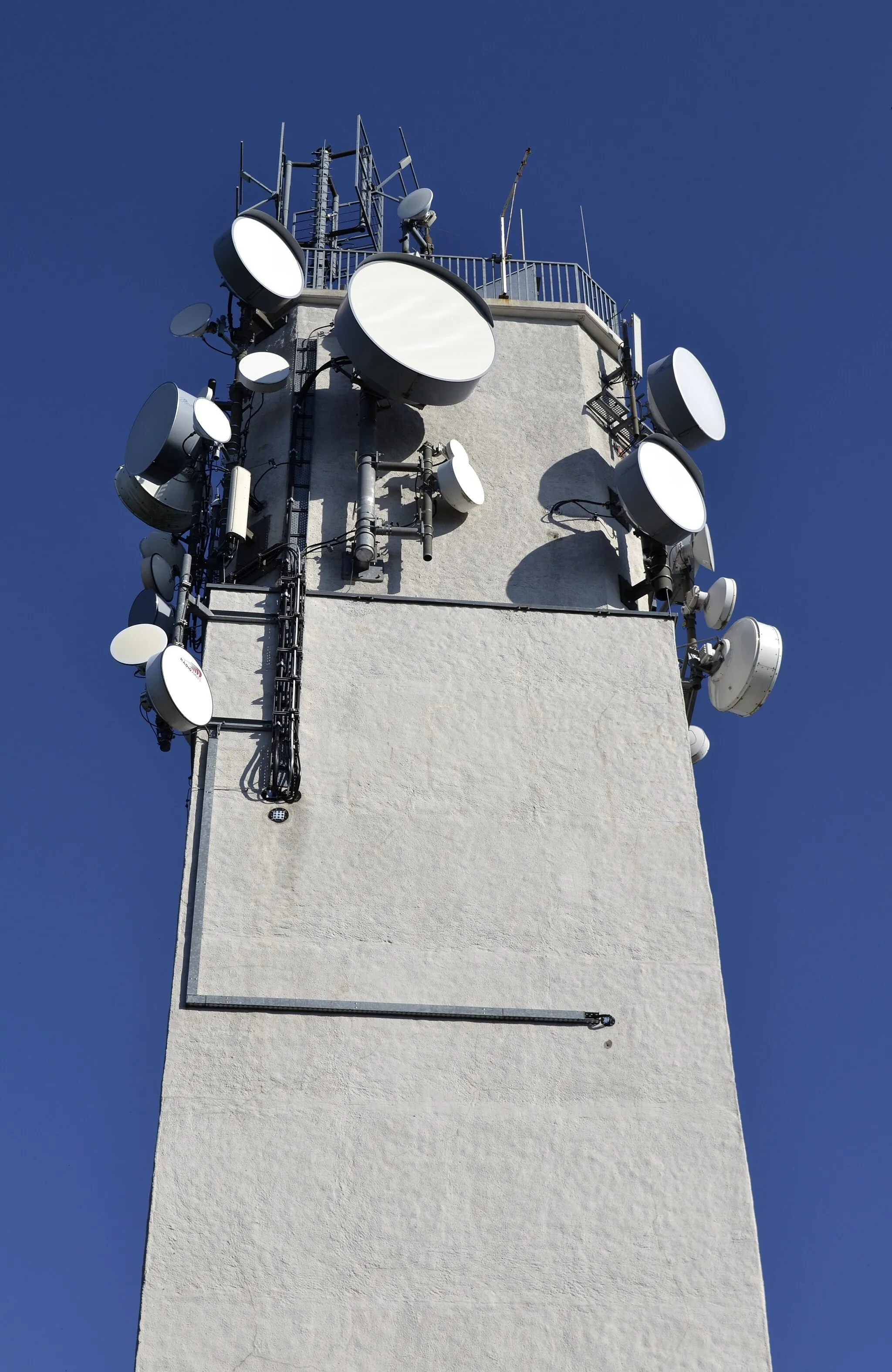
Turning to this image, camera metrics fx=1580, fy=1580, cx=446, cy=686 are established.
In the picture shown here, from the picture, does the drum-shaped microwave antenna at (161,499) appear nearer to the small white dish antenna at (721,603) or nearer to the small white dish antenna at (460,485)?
the small white dish antenna at (460,485)

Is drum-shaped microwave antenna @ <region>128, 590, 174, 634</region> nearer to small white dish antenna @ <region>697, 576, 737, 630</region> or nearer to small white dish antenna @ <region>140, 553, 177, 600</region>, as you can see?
small white dish antenna @ <region>140, 553, 177, 600</region>

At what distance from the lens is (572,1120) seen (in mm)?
14383

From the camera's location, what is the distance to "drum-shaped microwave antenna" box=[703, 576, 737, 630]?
18953mm

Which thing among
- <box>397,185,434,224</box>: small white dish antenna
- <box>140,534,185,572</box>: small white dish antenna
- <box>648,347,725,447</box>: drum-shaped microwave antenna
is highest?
<box>397,185,434,224</box>: small white dish antenna

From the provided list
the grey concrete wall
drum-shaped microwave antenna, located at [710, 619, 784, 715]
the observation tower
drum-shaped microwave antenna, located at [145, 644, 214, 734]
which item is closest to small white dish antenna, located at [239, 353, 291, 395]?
the observation tower

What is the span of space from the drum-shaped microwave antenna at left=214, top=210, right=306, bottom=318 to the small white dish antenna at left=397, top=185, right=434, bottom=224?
2.38 m

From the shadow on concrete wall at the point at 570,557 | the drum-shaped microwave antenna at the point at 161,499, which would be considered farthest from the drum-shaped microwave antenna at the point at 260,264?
the shadow on concrete wall at the point at 570,557

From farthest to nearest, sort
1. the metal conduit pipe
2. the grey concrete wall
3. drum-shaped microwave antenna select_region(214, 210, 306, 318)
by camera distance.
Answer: drum-shaped microwave antenna select_region(214, 210, 306, 318) → the metal conduit pipe → the grey concrete wall

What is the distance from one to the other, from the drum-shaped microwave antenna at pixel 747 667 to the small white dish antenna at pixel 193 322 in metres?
8.01

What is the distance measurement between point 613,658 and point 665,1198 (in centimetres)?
599

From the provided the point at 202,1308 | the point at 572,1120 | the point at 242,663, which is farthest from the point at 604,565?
the point at 202,1308

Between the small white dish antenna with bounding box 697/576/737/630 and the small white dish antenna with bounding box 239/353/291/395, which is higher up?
the small white dish antenna with bounding box 239/353/291/395

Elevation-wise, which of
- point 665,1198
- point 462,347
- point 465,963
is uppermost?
point 462,347

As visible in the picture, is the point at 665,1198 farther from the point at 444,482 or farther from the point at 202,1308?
the point at 444,482
